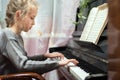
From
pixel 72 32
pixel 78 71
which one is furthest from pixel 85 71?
pixel 72 32

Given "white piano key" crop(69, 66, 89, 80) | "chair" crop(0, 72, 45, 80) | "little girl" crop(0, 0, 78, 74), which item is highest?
"little girl" crop(0, 0, 78, 74)

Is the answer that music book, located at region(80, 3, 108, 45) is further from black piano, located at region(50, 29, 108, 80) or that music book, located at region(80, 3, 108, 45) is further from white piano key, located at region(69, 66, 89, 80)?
white piano key, located at region(69, 66, 89, 80)

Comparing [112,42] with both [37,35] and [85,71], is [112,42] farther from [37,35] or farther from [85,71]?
[37,35]

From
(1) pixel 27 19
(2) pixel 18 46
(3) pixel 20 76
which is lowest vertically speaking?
(3) pixel 20 76

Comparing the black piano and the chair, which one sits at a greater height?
the black piano

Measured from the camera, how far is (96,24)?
6.56ft

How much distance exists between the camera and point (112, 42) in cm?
83

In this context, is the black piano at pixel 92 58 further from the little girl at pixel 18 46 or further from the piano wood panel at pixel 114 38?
the piano wood panel at pixel 114 38

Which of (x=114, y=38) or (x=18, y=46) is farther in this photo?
(x=18, y=46)

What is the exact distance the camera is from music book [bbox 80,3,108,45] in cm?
186

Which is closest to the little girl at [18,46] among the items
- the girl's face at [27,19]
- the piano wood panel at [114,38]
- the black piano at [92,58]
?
the girl's face at [27,19]

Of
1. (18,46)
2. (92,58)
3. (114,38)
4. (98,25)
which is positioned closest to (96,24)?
(98,25)

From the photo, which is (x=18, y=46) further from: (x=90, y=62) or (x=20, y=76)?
(x=90, y=62)

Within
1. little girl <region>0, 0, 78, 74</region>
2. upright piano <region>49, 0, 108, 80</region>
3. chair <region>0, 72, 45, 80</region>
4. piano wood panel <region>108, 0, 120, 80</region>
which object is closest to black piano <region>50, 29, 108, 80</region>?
upright piano <region>49, 0, 108, 80</region>
